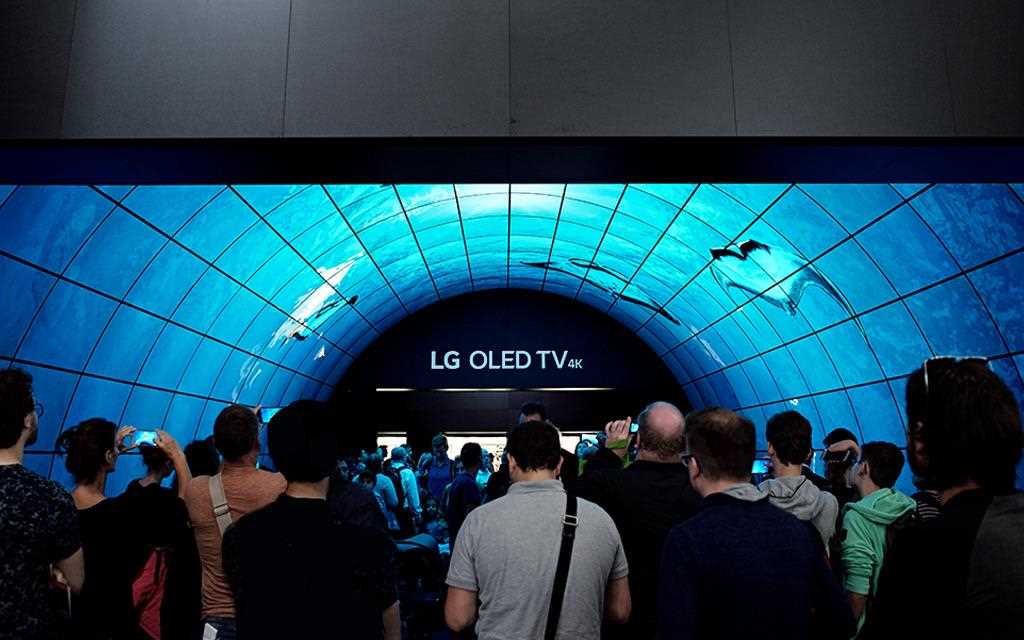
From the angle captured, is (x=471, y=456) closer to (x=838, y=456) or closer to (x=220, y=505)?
(x=838, y=456)

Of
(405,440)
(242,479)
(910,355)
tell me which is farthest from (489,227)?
(242,479)

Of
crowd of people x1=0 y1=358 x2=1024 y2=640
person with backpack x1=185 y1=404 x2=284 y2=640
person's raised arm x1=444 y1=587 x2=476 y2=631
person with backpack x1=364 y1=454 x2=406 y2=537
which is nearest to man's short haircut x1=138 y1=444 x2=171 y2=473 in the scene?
crowd of people x1=0 y1=358 x2=1024 y2=640

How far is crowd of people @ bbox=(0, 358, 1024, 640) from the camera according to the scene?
2240 millimetres

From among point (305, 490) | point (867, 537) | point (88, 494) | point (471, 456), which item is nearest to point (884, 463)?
point (867, 537)

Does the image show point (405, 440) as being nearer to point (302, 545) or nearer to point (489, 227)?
point (489, 227)

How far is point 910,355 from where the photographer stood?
46.2ft

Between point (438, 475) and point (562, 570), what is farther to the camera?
point (438, 475)

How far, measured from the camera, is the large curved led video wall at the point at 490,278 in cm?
1116

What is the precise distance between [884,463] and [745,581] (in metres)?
2.84

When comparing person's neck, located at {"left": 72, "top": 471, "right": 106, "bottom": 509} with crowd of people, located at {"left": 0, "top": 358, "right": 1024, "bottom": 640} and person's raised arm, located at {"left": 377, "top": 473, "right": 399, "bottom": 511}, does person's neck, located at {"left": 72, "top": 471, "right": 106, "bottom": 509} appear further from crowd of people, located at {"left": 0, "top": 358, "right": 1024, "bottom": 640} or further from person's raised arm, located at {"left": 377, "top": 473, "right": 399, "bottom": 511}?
person's raised arm, located at {"left": 377, "top": 473, "right": 399, "bottom": 511}

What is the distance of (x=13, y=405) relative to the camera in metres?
3.44

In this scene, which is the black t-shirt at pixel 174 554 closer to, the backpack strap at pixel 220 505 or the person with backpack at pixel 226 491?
the person with backpack at pixel 226 491

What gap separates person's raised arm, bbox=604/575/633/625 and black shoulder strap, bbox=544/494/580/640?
334 mm

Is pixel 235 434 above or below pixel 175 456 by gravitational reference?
above
